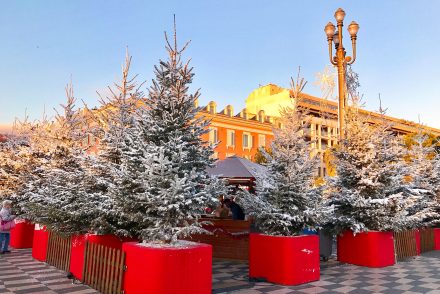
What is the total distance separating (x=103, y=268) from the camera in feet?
23.2

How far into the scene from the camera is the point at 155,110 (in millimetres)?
7297

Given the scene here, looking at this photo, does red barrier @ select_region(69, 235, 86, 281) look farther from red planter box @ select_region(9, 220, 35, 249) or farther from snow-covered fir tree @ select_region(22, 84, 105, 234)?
red planter box @ select_region(9, 220, 35, 249)

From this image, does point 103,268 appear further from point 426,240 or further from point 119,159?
point 426,240

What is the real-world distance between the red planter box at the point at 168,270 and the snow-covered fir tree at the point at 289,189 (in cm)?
302

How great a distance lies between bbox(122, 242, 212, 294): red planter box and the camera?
18.6ft

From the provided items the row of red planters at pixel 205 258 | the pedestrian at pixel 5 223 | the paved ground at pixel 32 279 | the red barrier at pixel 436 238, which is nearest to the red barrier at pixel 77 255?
the row of red planters at pixel 205 258

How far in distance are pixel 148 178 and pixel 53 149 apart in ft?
24.2

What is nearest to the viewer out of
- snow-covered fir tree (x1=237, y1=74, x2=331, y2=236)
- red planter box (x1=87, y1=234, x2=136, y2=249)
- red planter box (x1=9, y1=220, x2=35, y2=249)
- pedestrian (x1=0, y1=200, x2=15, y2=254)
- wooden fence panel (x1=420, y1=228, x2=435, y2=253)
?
red planter box (x1=87, y1=234, x2=136, y2=249)

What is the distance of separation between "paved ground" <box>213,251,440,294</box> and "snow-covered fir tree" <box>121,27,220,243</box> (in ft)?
7.14

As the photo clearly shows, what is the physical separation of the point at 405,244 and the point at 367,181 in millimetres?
3277

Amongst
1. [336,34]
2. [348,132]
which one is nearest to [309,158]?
[348,132]

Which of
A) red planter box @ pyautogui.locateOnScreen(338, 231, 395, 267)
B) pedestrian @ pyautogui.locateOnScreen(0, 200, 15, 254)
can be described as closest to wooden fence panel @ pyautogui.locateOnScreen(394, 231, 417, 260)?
A: red planter box @ pyautogui.locateOnScreen(338, 231, 395, 267)

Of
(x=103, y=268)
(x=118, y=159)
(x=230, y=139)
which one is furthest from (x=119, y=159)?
(x=230, y=139)

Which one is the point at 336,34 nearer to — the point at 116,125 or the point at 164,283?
the point at 116,125
